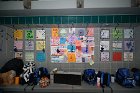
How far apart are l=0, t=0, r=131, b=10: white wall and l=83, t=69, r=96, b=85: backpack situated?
133cm

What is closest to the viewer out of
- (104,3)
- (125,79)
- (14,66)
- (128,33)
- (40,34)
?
(104,3)

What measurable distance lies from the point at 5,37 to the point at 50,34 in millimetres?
988

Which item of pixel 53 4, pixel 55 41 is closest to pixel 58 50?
pixel 55 41

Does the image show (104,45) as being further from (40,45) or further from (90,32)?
(40,45)

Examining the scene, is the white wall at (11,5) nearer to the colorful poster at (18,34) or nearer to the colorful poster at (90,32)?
the colorful poster at (18,34)

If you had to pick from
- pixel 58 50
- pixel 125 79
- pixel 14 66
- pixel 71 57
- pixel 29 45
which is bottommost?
pixel 125 79

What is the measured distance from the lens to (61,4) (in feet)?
7.52

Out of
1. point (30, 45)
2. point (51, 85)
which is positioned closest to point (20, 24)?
point (30, 45)

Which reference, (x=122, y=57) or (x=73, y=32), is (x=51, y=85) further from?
(x=122, y=57)

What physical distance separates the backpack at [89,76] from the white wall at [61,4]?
1.33 m

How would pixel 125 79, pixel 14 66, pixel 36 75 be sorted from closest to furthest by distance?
pixel 125 79 → pixel 36 75 → pixel 14 66

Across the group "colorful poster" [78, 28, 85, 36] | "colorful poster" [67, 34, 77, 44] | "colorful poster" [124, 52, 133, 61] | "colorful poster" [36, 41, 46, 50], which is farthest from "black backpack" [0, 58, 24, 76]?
"colorful poster" [124, 52, 133, 61]

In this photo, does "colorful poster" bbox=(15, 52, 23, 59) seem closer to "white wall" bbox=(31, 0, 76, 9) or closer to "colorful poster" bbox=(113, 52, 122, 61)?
"white wall" bbox=(31, 0, 76, 9)

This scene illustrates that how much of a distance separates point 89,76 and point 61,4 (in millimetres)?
1467
